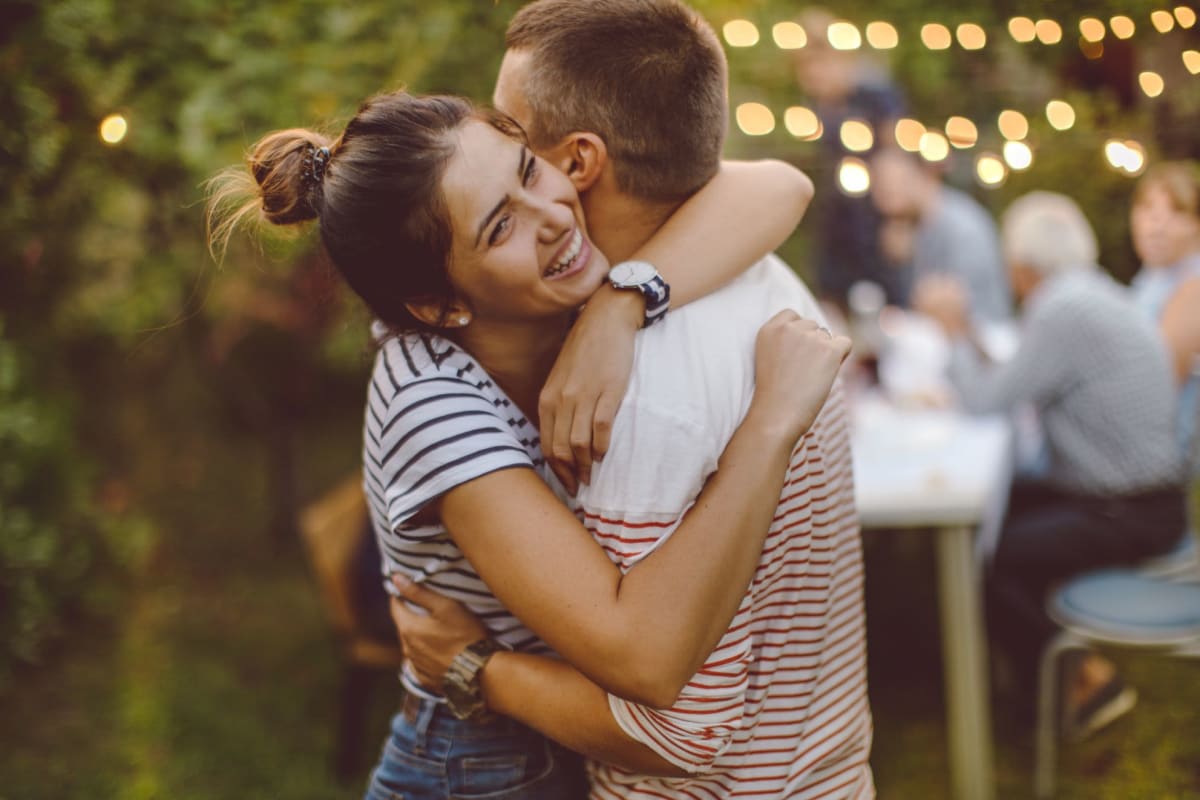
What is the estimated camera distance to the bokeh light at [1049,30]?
7.47ft

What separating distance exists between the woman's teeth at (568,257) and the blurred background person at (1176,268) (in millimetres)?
2954

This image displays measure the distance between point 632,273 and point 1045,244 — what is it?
3019mm

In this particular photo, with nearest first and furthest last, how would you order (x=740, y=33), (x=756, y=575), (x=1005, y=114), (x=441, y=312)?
(x=756, y=575)
(x=441, y=312)
(x=1005, y=114)
(x=740, y=33)

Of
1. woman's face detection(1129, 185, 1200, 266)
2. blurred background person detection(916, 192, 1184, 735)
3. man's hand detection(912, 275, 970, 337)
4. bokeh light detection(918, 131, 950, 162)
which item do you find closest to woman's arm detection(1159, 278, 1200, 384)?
blurred background person detection(916, 192, 1184, 735)

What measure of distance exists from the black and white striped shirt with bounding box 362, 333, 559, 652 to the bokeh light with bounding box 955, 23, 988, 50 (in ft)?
5.34

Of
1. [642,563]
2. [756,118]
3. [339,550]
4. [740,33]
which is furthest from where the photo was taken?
[740,33]

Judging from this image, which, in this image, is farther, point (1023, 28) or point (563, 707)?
point (1023, 28)

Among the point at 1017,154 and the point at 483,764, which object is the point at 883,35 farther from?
the point at 483,764

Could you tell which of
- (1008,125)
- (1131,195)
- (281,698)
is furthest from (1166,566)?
(1131,195)

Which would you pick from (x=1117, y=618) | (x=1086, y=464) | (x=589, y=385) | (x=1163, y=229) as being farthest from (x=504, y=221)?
(x=1163, y=229)

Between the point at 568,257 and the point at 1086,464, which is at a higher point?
the point at 568,257

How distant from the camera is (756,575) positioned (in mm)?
1255

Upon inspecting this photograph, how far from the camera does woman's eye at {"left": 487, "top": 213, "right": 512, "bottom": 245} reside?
4.27 ft

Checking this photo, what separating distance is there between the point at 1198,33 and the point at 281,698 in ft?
11.5
